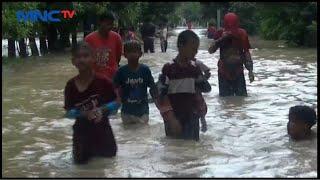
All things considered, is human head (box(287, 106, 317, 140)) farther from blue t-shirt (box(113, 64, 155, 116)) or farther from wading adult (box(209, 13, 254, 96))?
wading adult (box(209, 13, 254, 96))

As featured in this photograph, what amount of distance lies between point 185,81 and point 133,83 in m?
1.26

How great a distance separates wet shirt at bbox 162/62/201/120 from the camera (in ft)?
22.2

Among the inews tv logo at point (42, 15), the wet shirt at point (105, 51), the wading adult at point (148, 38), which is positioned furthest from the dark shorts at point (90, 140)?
the wading adult at point (148, 38)

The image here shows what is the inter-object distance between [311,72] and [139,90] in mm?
8599

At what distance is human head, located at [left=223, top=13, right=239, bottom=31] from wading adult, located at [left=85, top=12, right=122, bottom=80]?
232 centimetres

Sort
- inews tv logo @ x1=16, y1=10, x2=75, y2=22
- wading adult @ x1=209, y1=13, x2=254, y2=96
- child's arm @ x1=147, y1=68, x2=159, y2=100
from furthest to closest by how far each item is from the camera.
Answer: inews tv logo @ x1=16, y1=10, x2=75, y2=22 < wading adult @ x1=209, y1=13, x2=254, y2=96 < child's arm @ x1=147, y1=68, x2=159, y2=100

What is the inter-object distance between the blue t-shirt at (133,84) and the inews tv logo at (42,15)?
1149cm

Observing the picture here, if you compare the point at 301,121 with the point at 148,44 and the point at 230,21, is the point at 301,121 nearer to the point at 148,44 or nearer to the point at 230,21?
the point at 230,21

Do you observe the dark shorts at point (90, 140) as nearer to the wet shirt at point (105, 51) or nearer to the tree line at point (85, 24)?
the wet shirt at point (105, 51)

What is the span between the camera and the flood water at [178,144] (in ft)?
18.9

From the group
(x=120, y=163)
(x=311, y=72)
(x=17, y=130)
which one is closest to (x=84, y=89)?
(x=120, y=163)

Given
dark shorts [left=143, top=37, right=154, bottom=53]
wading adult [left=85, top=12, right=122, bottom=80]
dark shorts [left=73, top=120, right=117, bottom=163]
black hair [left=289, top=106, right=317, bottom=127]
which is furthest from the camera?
dark shorts [left=143, top=37, right=154, bottom=53]

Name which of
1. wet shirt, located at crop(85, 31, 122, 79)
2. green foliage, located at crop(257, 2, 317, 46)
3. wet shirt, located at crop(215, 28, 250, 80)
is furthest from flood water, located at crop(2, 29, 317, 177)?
green foliage, located at crop(257, 2, 317, 46)

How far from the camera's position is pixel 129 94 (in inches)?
315
